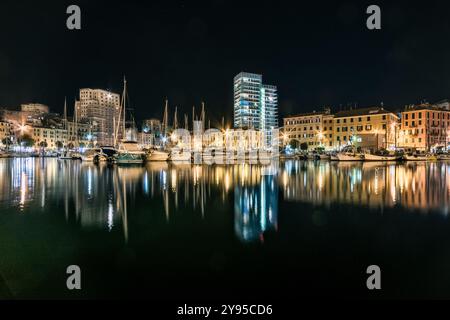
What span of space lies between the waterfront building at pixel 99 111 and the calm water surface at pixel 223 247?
177 m

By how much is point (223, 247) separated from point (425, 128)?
9459 cm

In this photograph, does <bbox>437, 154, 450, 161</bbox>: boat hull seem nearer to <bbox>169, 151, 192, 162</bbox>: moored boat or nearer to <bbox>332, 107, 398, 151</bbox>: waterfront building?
<bbox>332, 107, 398, 151</bbox>: waterfront building

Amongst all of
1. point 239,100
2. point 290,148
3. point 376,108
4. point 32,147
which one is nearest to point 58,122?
point 32,147

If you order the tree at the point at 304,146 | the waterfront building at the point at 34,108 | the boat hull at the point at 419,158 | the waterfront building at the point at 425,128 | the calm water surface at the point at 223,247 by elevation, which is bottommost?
the calm water surface at the point at 223,247

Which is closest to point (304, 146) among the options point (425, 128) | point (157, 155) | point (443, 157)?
point (425, 128)

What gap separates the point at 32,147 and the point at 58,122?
146 feet

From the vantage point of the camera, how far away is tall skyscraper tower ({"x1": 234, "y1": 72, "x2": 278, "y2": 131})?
17588cm

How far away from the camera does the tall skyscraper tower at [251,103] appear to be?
175875 millimetres

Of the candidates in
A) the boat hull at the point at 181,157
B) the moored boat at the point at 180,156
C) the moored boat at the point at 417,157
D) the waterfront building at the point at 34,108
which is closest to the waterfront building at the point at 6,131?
the waterfront building at the point at 34,108

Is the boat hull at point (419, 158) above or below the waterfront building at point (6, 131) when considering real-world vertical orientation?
below

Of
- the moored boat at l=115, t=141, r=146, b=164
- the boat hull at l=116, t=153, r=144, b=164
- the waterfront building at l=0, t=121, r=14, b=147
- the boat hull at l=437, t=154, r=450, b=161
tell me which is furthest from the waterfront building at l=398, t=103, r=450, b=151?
the waterfront building at l=0, t=121, r=14, b=147

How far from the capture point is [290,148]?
103 m

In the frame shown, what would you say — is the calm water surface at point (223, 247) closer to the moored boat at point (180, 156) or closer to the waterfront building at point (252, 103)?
the moored boat at point (180, 156)

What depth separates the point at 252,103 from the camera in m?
178
